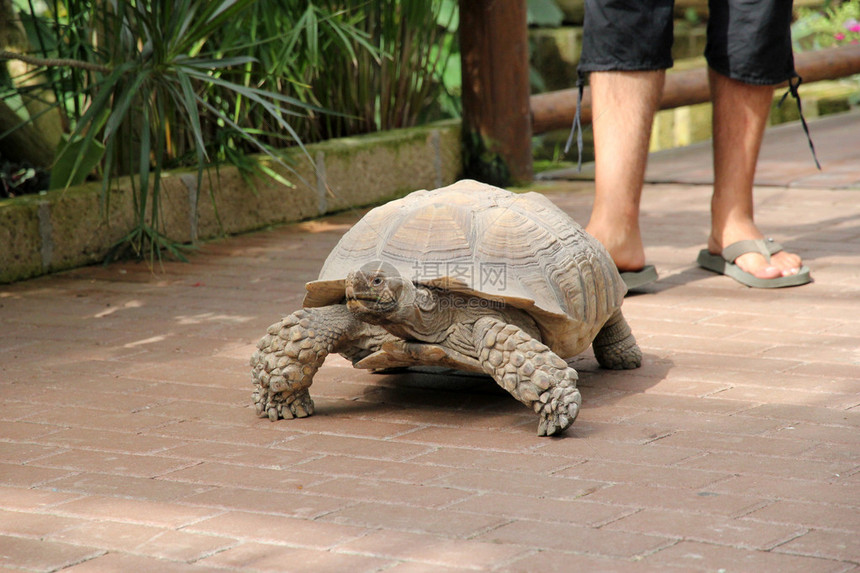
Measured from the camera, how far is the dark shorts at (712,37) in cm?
434

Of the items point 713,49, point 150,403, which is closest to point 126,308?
point 150,403

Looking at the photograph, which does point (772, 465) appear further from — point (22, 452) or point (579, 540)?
point (22, 452)

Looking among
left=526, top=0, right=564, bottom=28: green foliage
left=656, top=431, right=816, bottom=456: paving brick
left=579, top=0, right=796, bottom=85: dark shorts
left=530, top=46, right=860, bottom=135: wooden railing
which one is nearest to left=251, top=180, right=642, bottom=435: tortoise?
left=656, top=431, right=816, bottom=456: paving brick

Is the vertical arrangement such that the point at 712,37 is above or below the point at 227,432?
above

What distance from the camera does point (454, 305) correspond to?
9.98ft

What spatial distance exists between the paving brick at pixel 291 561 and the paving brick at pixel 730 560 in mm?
511

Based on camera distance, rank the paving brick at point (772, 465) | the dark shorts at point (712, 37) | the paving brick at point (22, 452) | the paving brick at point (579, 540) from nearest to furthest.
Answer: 1. the paving brick at point (579, 540)
2. the paving brick at point (772, 465)
3. the paving brick at point (22, 452)
4. the dark shorts at point (712, 37)

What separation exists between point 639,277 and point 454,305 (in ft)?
5.13

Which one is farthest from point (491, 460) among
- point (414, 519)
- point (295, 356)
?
point (295, 356)

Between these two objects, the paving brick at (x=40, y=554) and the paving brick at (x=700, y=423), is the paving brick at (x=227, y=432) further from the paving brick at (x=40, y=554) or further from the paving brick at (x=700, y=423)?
the paving brick at (x=700, y=423)

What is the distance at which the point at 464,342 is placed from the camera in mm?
2992

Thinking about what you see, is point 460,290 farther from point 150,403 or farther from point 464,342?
point 150,403

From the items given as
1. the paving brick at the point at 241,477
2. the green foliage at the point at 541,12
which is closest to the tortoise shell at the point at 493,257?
the paving brick at the point at 241,477

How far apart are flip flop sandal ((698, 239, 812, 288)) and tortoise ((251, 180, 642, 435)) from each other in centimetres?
143
